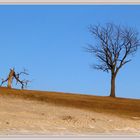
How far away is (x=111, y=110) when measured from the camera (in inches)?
716

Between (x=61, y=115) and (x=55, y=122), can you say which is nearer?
(x=55, y=122)

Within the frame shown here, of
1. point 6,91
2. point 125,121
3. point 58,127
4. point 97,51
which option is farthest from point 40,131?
point 97,51

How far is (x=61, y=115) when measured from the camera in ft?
48.4

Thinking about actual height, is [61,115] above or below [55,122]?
above

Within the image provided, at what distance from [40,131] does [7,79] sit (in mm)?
10793

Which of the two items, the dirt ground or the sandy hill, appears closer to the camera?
the dirt ground

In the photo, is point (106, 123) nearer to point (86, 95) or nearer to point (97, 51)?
point (86, 95)

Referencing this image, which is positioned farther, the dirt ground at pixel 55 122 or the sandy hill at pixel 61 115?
the sandy hill at pixel 61 115

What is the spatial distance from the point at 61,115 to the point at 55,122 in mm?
1409

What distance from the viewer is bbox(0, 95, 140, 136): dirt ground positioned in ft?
40.5

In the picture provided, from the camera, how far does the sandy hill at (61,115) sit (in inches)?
496

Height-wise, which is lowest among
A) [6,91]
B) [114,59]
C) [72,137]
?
[72,137]

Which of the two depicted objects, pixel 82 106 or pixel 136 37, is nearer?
pixel 82 106

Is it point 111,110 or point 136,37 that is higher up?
point 136,37
